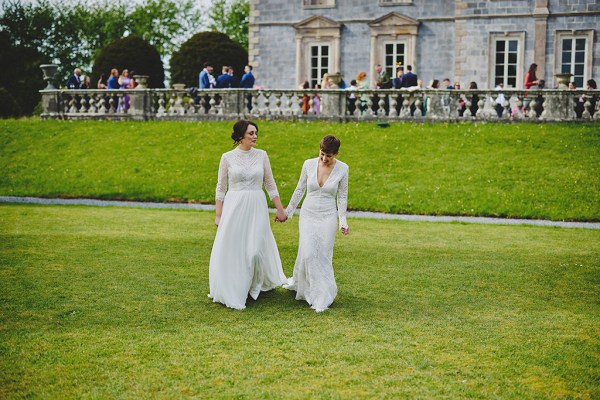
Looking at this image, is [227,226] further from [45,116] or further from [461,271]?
[45,116]

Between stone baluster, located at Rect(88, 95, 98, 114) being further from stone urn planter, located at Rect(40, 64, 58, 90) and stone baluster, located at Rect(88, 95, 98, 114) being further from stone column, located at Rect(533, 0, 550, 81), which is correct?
stone column, located at Rect(533, 0, 550, 81)

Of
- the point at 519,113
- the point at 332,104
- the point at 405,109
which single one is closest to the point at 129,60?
the point at 332,104

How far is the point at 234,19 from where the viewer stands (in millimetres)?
69250

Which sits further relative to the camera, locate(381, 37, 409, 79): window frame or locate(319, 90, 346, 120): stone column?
locate(381, 37, 409, 79): window frame

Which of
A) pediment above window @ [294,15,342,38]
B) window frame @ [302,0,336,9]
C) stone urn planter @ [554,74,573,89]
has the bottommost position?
stone urn planter @ [554,74,573,89]

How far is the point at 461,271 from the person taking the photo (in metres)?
11.2

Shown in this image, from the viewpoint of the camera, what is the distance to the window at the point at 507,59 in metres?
31.7

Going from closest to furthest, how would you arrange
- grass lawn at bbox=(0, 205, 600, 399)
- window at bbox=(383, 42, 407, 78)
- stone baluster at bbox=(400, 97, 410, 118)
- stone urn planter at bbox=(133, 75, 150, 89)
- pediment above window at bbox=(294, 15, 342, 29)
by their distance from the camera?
grass lawn at bbox=(0, 205, 600, 399)
stone baluster at bbox=(400, 97, 410, 118)
stone urn planter at bbox=(133, 75, 150, 89)
window at bbox=(383, 42, 407, 78)
pediment above window at bbox=(294, 15, 342, 29)

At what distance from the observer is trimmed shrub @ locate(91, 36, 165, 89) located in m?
40.2

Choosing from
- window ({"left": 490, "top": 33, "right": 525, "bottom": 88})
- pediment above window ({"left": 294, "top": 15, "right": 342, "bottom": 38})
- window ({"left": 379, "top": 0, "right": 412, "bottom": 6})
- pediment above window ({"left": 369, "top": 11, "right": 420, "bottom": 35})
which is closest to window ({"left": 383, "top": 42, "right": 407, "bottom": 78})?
pediment above window ({"left": 369, "top": 11, "right": 420, "bottom": 35})

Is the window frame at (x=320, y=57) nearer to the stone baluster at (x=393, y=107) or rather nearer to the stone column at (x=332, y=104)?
the stone column at (x=332, y=104)

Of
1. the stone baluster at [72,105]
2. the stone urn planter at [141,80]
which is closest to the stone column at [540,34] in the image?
the stone urn planter at [141,80]

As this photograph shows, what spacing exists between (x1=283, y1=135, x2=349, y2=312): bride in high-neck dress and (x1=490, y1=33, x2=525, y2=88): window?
951 inches

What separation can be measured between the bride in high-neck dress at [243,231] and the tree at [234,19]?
59.8 metres
